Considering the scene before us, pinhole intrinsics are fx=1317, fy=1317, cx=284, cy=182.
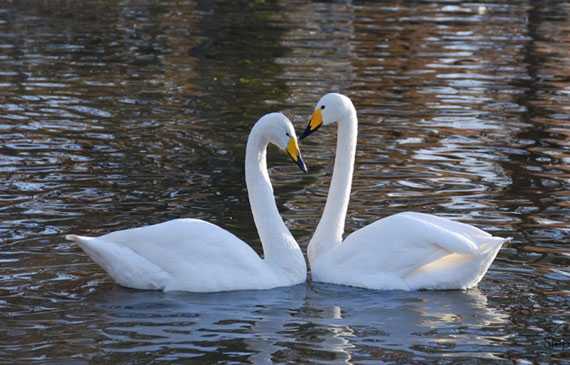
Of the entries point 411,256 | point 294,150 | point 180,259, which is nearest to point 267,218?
point 294,150

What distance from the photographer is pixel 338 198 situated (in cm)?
978

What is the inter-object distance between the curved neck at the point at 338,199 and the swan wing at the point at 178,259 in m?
0.82

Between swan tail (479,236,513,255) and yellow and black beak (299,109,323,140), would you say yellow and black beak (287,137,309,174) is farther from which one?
swan tail (479,236,513,255)

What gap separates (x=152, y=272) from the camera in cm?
902

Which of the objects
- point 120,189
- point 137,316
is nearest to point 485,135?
point 120,189

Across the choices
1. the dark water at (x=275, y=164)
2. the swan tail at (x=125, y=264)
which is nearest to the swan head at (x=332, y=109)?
the dark water at (x=275, y=164)

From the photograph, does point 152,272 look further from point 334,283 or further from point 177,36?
point 177,36

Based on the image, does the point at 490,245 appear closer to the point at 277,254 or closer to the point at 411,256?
the point at 411,256

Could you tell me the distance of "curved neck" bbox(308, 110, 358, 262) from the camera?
9719mm

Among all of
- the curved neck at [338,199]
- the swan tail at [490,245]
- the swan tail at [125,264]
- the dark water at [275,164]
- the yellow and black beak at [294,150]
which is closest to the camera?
the dark water at [275,164]

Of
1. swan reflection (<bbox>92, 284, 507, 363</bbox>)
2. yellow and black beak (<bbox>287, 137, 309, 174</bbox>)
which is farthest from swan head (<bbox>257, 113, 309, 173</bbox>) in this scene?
swan reflection (<bbox>92, 284, 507, 363</bbox>)

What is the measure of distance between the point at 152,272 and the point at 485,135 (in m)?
6.75

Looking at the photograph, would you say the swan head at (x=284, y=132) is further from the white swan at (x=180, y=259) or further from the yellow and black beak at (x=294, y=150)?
the white swan at (x=180, y=259)

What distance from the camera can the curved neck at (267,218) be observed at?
934 centimetres
